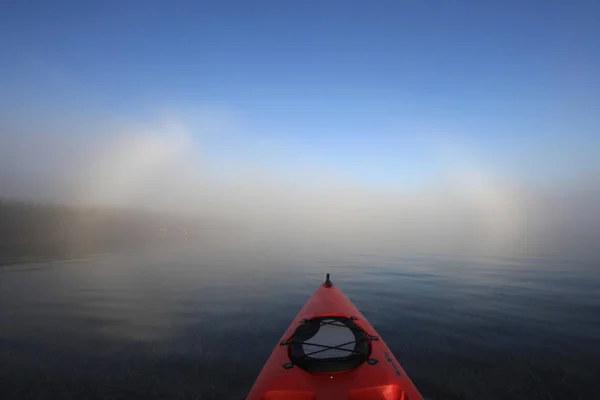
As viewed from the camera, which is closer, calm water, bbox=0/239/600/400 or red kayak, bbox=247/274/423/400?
red kayak, bbox=247/274/423/400

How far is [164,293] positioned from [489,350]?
1813cm

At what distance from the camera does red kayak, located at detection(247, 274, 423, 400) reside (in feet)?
17.1

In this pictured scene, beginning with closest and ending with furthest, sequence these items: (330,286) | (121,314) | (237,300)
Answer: (330,286)
(121,314)
(237,300)

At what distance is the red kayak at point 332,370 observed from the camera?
5.20 meters

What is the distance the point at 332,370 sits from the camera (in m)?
5.83

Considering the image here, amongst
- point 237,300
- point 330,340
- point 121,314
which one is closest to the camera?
point 330,340

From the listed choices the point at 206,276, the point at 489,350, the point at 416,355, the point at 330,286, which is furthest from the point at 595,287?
the point at 206,276

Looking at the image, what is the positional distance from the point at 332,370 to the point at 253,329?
23.6ft

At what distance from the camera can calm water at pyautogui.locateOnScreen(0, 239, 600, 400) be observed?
8086mm

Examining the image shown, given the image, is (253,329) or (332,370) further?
(253,329)

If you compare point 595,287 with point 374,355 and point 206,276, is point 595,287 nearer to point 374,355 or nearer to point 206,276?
point 374,355

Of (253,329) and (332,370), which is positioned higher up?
(332,370)

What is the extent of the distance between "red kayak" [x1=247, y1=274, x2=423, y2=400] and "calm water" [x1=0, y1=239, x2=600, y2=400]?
2.42m

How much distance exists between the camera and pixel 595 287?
727 inches
